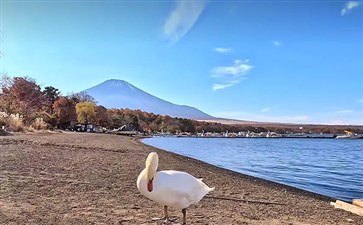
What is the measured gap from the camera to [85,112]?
351 ft

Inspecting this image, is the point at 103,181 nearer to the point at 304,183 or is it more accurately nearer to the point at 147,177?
the point at 147,177

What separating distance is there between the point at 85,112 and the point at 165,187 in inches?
4141

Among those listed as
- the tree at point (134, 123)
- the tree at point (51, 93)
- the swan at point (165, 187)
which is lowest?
the swan at point (165, 187)

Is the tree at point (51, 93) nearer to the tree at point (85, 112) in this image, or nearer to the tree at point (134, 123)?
the tree at point (85, 112)

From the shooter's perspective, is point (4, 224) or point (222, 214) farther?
point (222, 214)

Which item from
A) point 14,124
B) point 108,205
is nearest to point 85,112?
point 14,124

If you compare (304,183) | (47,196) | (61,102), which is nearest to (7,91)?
(61,102)

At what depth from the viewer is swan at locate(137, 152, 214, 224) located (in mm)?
5328

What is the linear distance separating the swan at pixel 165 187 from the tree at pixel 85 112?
4050 inches

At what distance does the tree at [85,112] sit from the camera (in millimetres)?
105688

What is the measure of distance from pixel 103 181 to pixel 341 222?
5.18m

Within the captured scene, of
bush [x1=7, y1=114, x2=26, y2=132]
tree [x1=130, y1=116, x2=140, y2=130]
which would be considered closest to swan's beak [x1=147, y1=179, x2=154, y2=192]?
bush [x1=7, y1=114, x2=26, y2=132]

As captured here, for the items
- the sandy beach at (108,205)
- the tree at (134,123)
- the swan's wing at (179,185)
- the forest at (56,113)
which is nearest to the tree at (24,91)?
the forest at (56,113)

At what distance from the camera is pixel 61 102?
316 feet
